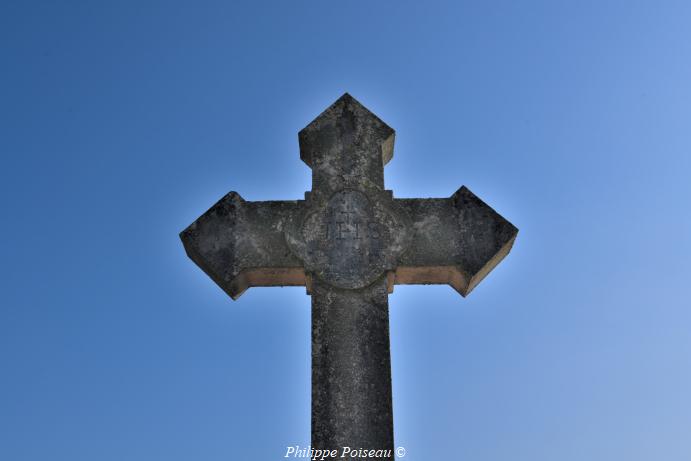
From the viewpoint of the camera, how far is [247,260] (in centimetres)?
578

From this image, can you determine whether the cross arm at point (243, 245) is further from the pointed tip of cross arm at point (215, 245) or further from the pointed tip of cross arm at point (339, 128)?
the pointed tip of cross arm at point (339, 128)

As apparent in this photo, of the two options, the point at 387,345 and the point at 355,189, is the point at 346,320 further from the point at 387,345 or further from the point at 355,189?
the point at 355,189

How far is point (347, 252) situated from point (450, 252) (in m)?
0.85

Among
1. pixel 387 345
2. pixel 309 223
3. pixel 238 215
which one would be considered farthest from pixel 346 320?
pixel 238 215

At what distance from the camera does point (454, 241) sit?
230 inches

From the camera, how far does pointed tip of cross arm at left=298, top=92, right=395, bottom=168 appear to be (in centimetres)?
608

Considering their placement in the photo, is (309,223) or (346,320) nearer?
(346,320)

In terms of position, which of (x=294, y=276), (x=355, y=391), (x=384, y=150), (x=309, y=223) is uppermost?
(x=384, y=150)

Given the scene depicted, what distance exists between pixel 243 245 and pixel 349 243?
0.88 metres

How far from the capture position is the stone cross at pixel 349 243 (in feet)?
17.6

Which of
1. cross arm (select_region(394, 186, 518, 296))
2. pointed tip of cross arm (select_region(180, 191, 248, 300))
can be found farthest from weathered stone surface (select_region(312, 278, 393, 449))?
pointed tip of cross arm (select_region(180, 191, 248, 300))

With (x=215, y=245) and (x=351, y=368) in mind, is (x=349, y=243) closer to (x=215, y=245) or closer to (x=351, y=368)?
(x=351, y=368)

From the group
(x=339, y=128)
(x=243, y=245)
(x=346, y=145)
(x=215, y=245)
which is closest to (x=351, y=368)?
(x=243, y=245)

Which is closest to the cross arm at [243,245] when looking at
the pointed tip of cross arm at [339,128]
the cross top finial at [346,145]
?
the cross top finial at [346,145]
